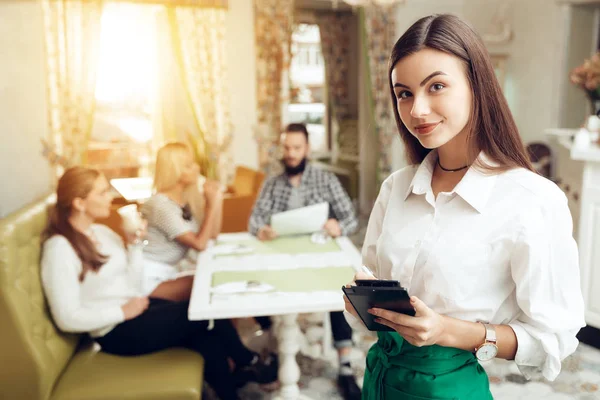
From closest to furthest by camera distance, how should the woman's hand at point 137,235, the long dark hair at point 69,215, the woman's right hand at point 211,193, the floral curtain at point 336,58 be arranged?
1. the long dark hair at point 69,215
2. the woman's hand at point 137,235
3. the woman's right hand at point 211,193
4. the floral curtain at point 336,58

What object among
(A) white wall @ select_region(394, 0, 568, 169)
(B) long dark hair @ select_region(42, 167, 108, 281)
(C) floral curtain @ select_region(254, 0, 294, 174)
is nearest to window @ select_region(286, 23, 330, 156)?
(A) white wall @ select_region(394, 0, 568, 169)

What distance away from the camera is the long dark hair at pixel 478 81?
1031 mm

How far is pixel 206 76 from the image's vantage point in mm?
5195

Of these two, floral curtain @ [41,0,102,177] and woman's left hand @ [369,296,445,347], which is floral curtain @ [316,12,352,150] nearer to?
floral curtain @ [41,0,102,177]

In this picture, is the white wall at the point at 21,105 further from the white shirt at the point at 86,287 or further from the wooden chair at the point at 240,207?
the white shirt at the point at 86,287

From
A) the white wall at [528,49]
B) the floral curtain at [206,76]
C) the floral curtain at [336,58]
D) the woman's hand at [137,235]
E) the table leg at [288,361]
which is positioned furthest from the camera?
the floral curtain at [336,58]

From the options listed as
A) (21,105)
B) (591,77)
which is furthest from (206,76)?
(591,77)

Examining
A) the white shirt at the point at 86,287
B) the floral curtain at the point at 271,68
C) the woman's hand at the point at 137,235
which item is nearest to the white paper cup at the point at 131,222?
the woman's hand at the point at 137,235

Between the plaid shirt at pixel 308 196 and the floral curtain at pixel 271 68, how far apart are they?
2327 mm

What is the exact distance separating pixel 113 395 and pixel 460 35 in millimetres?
1749

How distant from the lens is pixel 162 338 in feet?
7.72

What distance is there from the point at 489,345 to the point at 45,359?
166cm

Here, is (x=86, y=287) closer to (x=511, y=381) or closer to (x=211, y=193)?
(x=211, y=193)

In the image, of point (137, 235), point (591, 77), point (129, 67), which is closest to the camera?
point (137, 235)
